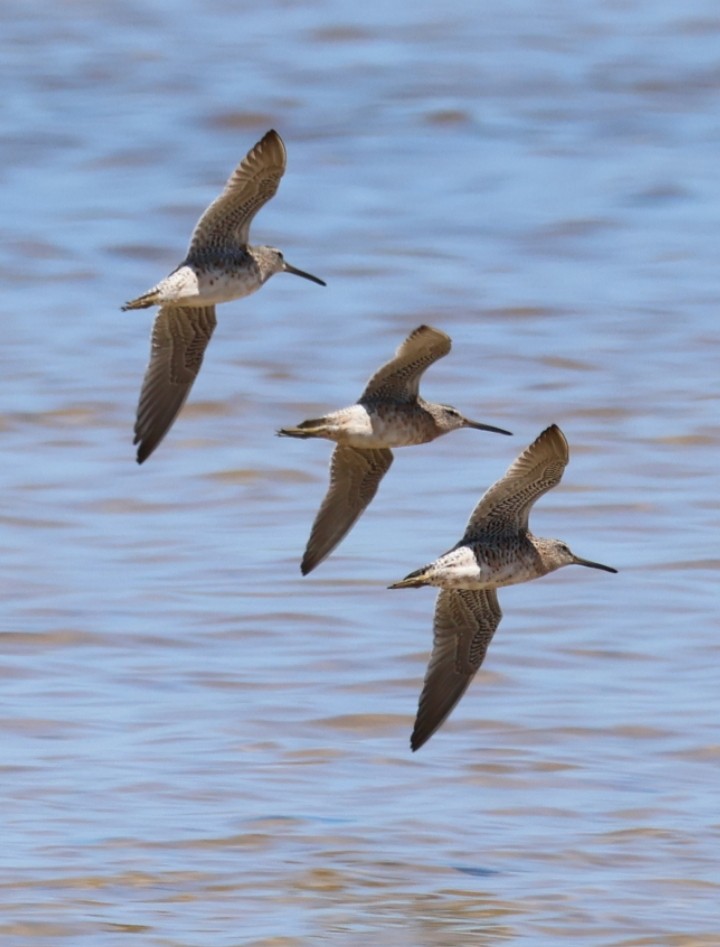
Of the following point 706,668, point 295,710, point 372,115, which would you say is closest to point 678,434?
point 706,668

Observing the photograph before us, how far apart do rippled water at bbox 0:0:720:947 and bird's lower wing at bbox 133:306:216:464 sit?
1.87 meters

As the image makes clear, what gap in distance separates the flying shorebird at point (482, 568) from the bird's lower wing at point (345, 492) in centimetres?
51

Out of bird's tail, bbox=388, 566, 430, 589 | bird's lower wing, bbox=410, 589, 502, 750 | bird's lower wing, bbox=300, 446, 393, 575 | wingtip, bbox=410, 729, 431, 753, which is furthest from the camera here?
bird's lower wing, bbox=300, 446, 393, 575

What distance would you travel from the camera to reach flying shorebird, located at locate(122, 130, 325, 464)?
8789 mm

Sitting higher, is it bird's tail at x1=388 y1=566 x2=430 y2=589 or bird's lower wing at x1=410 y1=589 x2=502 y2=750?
bird's tail at x1=388 y1=566 x2=430 y2=589

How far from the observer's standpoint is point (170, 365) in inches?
372

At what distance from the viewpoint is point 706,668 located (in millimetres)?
12375

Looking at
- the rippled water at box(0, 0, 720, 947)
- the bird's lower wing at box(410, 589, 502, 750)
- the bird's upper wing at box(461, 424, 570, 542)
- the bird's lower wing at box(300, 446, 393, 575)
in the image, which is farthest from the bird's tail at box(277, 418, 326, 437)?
the rippled water at box(0, 0, 720, 947)

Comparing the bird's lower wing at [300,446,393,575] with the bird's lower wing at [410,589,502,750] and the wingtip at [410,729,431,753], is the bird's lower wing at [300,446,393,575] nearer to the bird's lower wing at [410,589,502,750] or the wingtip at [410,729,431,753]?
the bird's lower wing at [410,589,502,750]

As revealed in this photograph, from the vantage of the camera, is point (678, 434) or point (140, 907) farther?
point (678, 434)

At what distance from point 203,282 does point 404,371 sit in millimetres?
880

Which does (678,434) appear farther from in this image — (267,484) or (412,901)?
(412,901)

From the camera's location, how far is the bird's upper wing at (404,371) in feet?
28.9

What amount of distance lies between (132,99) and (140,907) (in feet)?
58.1
